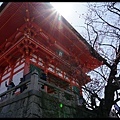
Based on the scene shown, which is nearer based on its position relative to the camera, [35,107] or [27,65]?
[35,107]

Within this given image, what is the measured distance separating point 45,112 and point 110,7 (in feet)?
17.3

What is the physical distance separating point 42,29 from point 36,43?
1.58 metres

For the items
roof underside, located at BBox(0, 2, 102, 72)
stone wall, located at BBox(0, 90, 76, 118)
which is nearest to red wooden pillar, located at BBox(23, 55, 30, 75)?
roof underside, located at BBox(0, 2, 102, 72)

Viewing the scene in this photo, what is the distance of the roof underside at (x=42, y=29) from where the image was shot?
9.17 m


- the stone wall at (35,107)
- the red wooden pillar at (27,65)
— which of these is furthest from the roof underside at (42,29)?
the stone wall at (35,107)

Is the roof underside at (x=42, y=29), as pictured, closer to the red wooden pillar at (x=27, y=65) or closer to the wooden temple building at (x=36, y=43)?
the wooden temple building at (x=36, y=43)

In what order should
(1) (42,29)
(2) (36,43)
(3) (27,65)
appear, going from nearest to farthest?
(3) (27,65)
(2) (36,43)
(1) (42,29)

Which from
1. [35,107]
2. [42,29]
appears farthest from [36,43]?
[35,107]

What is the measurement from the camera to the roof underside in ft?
A: 30.1

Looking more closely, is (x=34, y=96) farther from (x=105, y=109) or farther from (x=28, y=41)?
(x=28, y=41)

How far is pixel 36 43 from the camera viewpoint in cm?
941

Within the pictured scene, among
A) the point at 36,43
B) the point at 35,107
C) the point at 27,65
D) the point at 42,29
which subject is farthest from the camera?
the point at 42,29

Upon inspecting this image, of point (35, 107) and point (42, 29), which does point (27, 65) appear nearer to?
point (42, 29)

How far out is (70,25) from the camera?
10.5 m
